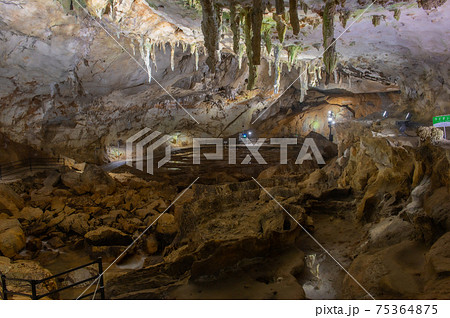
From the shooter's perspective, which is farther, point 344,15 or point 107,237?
point 107,237

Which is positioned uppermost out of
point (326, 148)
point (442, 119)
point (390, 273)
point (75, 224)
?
point (442, 119)

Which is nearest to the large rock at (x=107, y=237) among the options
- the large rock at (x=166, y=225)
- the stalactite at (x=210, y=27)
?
the large rock at (x=166, y=225)

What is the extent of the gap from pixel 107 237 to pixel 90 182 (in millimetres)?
4566

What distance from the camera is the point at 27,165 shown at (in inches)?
585

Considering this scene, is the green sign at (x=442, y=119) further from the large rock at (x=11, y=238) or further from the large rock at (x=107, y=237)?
the large rock at (x=11, y=238)

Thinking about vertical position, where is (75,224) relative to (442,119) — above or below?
below

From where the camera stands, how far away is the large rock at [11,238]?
→ 742 cm

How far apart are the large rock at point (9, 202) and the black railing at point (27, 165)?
3300 mm

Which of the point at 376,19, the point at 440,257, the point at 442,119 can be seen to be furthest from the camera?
the point at 442,119

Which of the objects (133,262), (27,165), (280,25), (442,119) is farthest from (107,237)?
(27,165)

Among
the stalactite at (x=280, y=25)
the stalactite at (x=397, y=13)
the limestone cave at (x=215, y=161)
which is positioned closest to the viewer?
the limestone cave at (x=215, y=161)

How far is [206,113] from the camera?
18.5 m

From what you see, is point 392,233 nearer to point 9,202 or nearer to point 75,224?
point 75,224

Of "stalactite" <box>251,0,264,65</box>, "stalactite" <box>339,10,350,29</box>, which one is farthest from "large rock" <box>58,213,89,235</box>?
"stalactite" <box>339,10,350,29</box>
